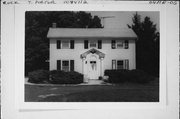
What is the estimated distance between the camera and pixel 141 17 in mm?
2684

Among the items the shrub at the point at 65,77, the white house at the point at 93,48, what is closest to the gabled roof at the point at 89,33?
the white house at the point at 93,48

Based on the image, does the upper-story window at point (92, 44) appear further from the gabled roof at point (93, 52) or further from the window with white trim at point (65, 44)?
the window with white trim at point (65, 44)

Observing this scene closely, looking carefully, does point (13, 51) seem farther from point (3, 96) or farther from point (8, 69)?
point (3, 96)

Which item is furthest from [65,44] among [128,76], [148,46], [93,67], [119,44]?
[148,46]

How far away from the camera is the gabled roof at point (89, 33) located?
8.80ft

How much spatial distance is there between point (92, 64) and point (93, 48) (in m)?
0.14

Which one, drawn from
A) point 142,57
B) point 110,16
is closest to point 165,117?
point 142,57

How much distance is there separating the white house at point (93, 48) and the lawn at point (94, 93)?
0.43ft

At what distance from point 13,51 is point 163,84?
1337 millimetres

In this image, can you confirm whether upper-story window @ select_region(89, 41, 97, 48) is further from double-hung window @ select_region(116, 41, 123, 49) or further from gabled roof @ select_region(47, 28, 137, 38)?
double-hung window @ select_region(116, 41, 123, 49)

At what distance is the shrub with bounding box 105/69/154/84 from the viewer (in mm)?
2702

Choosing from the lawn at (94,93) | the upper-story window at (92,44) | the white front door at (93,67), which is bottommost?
the lawn at (94,93)

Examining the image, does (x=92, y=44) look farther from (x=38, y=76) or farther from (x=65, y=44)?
(x=38, y=76)

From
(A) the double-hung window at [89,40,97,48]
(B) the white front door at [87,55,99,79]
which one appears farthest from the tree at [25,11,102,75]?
(B) the white front door at [87,55,99,79]
